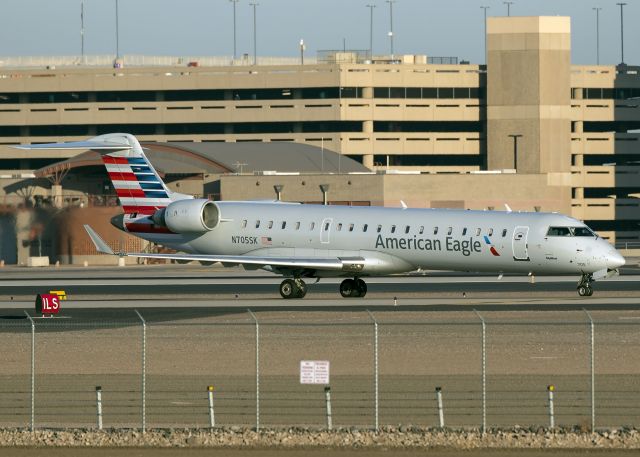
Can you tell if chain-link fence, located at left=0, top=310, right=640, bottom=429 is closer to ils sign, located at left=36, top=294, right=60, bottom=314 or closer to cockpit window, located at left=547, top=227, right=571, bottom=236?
ils sign, located at left=36, top=294, right=60, bottom=314

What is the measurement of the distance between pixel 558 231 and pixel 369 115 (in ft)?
280

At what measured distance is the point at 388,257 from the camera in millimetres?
48438

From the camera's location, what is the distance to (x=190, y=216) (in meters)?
51.2

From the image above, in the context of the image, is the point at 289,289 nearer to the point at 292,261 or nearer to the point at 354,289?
the point at 292,261

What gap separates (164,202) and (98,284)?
941 centimetres

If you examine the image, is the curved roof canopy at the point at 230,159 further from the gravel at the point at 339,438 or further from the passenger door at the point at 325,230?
the gravel at the point at 339,438

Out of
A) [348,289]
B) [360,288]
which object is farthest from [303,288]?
[360,288]

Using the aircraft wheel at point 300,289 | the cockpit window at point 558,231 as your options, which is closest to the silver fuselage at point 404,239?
the cockpit window at point 558,231

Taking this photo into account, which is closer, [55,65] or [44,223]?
[44,223]

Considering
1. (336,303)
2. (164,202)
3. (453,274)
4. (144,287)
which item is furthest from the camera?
(453,274)

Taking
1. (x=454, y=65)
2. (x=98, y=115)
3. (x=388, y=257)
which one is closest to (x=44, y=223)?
(x=388, y=257)

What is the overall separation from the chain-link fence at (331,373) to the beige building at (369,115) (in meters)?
88.7

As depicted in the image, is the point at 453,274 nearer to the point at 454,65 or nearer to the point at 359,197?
the point at 359,197

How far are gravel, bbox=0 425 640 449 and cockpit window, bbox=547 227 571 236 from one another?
2393 centimetres
